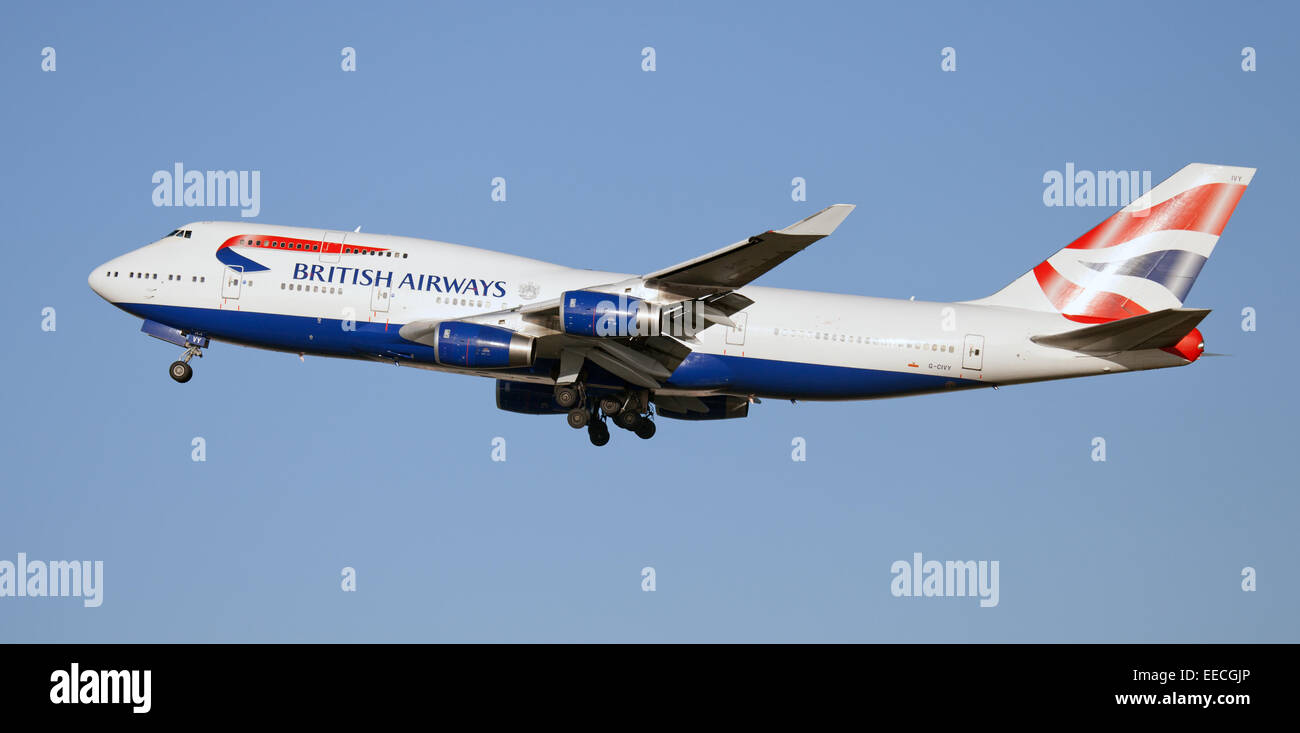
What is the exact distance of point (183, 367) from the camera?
44.7 m

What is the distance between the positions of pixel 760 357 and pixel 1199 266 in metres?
13.2

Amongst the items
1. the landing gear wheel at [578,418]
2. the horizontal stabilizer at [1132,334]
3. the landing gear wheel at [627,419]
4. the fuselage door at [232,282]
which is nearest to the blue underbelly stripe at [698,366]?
the fuselage door at [232,282]

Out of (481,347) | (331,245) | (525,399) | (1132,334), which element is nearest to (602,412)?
(525,399)

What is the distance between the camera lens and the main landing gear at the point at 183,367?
1757 inches

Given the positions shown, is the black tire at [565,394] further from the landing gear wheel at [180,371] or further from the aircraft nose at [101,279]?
the aircraft nose at [101,279]

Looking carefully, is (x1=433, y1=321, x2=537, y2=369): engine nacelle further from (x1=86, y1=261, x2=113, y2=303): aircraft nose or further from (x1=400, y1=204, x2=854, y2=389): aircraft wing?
(x1=86, y1=261, x2=113, y2=303): aircraft nose

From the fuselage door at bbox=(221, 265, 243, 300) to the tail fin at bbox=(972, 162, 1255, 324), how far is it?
21482mm

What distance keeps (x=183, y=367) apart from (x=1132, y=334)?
26989mm

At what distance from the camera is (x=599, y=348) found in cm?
4184

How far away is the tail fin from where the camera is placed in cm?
4344

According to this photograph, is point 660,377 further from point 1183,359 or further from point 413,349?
point 1183,359
